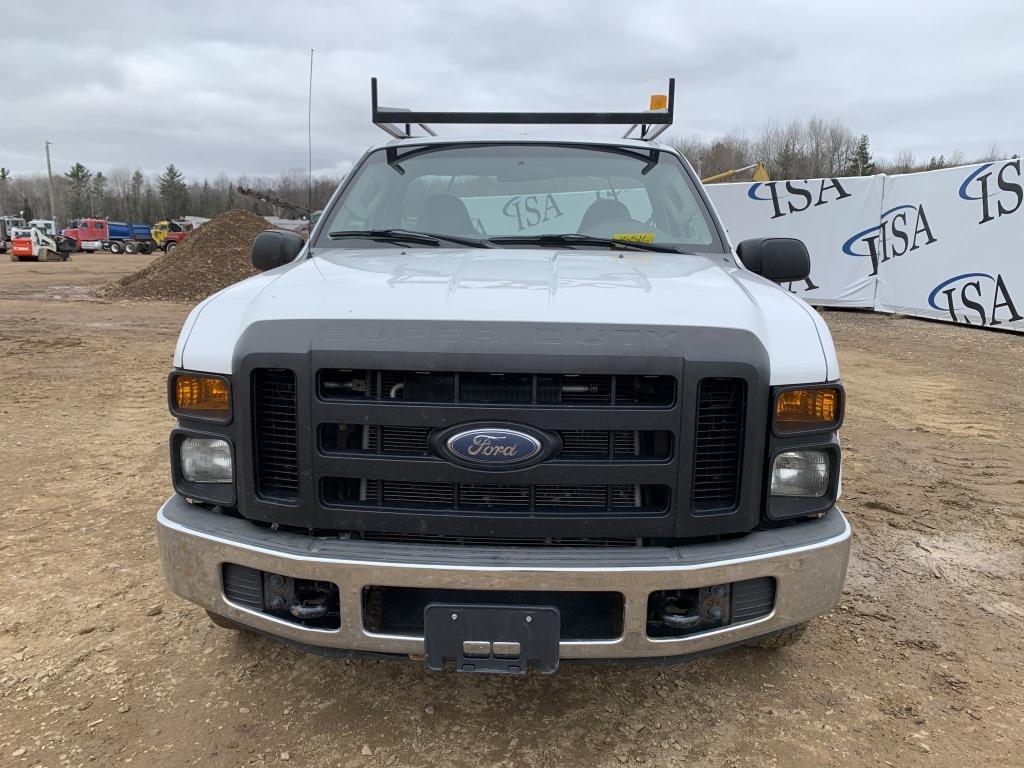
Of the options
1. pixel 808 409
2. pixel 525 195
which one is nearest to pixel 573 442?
pixel 808 409

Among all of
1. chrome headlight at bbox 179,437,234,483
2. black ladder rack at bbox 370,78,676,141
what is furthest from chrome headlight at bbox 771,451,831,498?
black ladder rack at bbox 370,78,676,141

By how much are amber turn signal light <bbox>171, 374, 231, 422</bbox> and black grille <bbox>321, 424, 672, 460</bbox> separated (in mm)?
332

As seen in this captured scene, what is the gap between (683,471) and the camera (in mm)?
2082

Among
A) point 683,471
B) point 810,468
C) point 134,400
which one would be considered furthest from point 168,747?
point 134,400

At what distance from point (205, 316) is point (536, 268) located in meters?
1.12

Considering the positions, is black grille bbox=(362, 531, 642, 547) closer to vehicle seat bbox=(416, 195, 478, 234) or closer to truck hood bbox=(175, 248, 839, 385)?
truck hood bbox=(175, 248, 839, 385)

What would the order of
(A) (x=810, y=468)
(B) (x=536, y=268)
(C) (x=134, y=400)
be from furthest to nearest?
(C) (x=134, y=400) → (B) (x=536, y=268) → (A) (x=810, y=468)

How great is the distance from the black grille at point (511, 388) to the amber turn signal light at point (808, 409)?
1.15 feet

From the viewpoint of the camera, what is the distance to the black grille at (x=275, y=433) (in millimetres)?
2131

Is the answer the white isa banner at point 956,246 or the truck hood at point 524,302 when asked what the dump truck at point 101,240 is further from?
the truck hood at point 524,302

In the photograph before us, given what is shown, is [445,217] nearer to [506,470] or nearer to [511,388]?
[511,388]

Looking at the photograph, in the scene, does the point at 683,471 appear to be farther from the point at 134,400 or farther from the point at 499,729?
the point at 134,400

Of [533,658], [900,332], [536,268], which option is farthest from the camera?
[900,332]

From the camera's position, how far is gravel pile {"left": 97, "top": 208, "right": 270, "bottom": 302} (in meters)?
17.9
